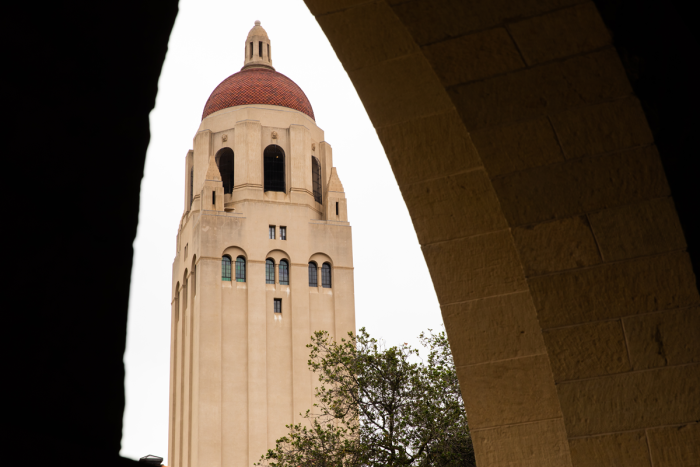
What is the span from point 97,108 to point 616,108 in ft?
7.94

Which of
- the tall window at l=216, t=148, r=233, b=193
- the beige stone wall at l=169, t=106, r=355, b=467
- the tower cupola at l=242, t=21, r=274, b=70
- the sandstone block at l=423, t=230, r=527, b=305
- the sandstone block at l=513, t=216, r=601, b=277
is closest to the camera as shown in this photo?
the sandstone block at l=513, t=216, r=601, b=277

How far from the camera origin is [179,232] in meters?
54.0

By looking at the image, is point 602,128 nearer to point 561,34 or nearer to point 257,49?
point 561,34

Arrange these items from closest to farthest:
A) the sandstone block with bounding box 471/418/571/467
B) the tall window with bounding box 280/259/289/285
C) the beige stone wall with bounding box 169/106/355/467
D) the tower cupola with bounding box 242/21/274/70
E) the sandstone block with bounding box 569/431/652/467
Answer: the sandstone block with bounding box 569/431/652/467
the sandstone block with bounding box 471/418/571/467
the beige stone wall with bounding box 169/106/355/467
the tall window with bounding box 280/259/289/285
the tower cupola with bounding box 242/21/274/70

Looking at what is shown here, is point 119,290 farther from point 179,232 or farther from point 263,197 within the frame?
point 179,232

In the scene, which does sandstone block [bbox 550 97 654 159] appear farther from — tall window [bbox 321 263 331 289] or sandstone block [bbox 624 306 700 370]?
tall window [bbox 321 263 331 289]

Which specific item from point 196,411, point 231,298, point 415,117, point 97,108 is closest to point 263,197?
point 231,298

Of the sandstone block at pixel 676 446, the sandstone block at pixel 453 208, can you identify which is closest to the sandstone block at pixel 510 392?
the sandstone block at pixel 453 208

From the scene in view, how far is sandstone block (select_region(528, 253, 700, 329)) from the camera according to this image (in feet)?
9.87

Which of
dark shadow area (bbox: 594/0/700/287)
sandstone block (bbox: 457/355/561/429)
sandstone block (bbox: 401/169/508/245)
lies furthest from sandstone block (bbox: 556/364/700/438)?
sandstone block (bbox: 401/169/508/245)

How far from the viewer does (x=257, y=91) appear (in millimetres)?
50906

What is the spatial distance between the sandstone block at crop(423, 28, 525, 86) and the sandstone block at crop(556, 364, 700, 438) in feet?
4.22

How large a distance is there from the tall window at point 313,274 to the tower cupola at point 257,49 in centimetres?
1504

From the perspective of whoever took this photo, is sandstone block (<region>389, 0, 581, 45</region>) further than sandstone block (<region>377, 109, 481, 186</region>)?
No
